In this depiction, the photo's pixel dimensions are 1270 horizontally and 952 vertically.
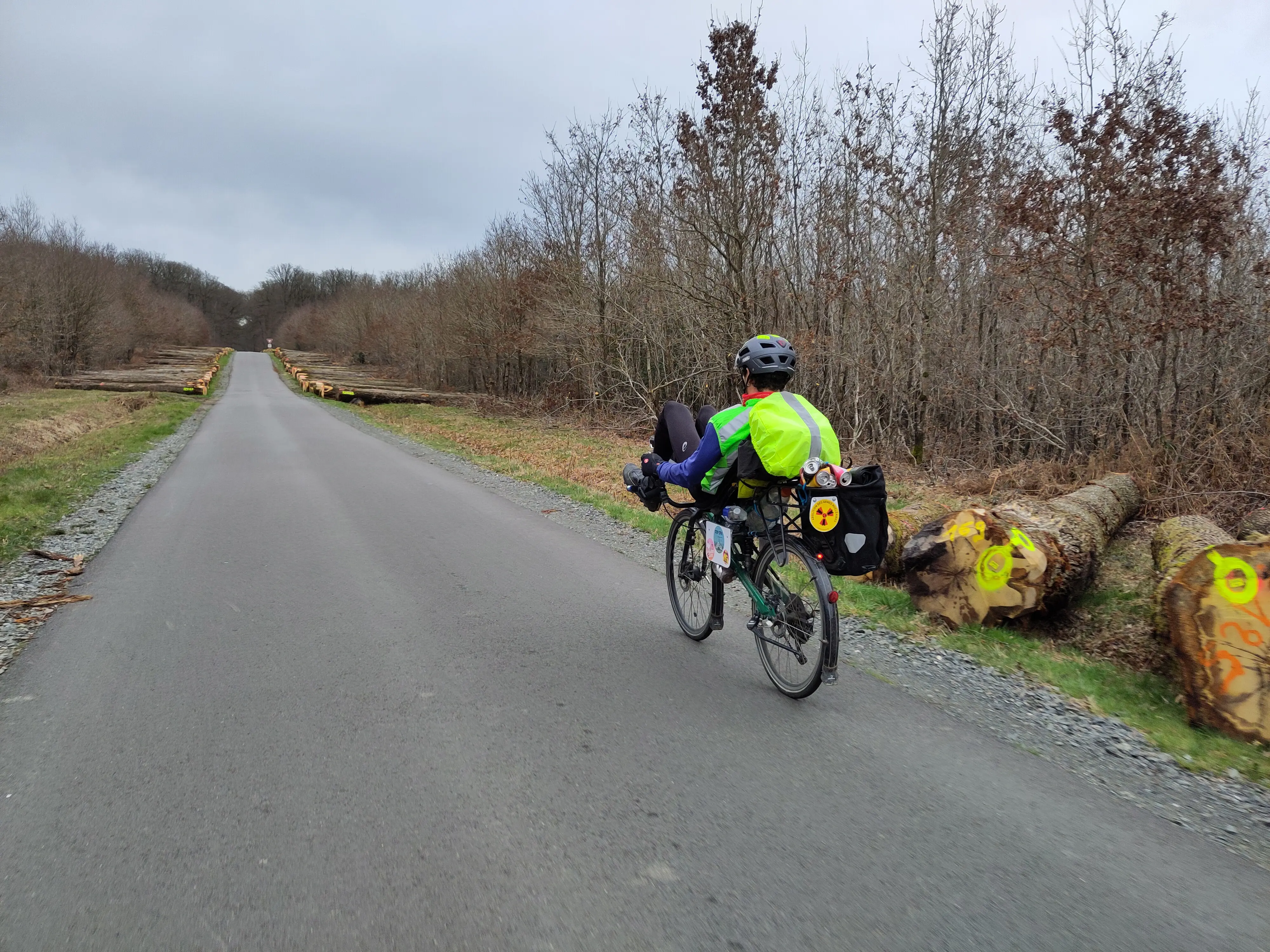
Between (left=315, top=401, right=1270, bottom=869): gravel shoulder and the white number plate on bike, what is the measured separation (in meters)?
0.88

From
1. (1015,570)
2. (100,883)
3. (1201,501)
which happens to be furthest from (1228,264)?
(100,883)

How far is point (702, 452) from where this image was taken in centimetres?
420

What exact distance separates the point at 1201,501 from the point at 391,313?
5387 cm

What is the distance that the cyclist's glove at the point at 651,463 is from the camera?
4.64 metres

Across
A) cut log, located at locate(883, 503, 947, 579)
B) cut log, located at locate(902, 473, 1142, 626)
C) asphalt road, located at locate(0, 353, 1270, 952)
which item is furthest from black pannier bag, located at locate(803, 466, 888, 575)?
cut log, located at locate(883, 503, 947, 579)

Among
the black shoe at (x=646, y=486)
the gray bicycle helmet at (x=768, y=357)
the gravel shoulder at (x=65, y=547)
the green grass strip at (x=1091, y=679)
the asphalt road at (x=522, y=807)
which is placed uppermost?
the gray bicycle helmet at (x=768, y=357)

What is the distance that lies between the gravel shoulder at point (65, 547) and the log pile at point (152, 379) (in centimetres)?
2710

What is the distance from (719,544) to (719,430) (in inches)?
29.9

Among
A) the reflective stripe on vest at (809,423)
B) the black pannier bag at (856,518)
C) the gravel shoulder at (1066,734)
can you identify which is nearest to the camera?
the gravel shoulder at (1066,734)

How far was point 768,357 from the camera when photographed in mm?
4133

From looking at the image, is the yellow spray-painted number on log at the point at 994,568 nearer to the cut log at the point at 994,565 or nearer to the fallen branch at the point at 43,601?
the cut log at the point at 994,565

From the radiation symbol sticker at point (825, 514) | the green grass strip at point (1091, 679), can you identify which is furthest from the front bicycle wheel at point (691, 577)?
the green grass strip at point (1091, 679)

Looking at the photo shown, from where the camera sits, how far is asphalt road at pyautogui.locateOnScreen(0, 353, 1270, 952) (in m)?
→ 2.30

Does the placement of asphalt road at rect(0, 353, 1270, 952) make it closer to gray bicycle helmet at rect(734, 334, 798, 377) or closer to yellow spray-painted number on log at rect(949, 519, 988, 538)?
yellow spray-painted number on log at rect(949, 519, 988, 538)
